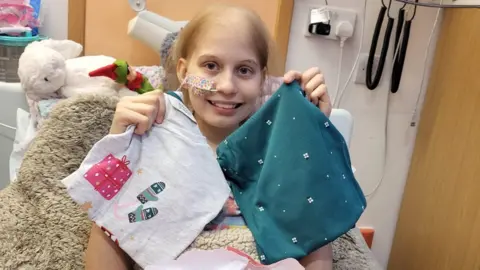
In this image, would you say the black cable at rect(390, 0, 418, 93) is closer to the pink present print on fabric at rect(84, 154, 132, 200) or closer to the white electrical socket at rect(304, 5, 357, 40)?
the white electrical socket at rect(304, 5, 357, 40)

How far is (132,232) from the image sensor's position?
781 millimetres

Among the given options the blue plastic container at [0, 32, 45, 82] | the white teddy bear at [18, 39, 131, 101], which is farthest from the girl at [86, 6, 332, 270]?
the blue plastic container at [0, 32, 45, 82]

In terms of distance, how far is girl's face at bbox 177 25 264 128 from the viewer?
3.07 ft

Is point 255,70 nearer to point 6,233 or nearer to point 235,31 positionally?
point 235,31

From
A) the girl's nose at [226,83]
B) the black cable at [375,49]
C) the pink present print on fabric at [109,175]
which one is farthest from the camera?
the black cable at [375,49]

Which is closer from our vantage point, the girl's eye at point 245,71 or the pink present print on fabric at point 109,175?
the pink present print on fabric at point 109,175

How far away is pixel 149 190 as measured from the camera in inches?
31.3

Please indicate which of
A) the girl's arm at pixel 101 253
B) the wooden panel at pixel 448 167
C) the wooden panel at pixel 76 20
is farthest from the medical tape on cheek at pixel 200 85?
the wooden panel at pixel 448 167

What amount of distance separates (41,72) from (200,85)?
19.6 inches

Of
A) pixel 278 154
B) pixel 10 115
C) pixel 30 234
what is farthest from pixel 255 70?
pixel 10 115

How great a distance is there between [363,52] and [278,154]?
96 cm

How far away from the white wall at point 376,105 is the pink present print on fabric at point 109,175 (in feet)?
3.20

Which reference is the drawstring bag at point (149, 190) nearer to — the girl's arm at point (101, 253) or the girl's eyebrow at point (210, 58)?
the girl's arm at point (101, 253)

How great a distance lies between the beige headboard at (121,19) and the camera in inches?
59.1
